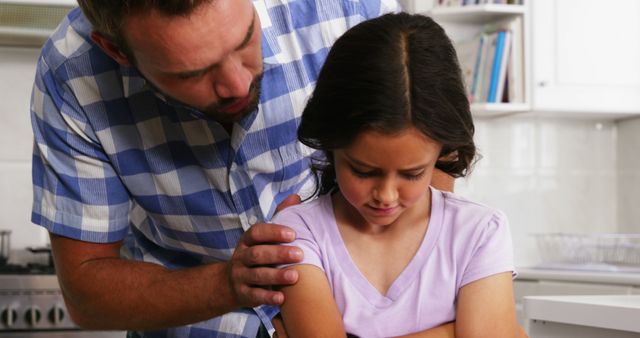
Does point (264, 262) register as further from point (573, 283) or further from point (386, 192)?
point (573, 283)

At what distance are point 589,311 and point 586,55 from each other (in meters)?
2.50

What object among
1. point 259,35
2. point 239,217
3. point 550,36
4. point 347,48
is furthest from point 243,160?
point 550,36

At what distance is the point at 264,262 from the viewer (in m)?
1.26

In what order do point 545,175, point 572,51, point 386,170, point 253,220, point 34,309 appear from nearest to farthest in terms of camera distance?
point 386,170
point 253,220
point 34,309
point 572,51
point 545,175

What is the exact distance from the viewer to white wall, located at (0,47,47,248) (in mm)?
3496

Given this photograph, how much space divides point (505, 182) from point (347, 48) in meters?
2.77

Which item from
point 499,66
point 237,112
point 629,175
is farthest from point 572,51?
point 237,112

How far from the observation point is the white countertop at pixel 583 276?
9.80ft

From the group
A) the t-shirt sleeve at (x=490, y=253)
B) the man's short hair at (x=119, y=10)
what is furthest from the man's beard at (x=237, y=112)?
the t-shirt sleeve at (x=490, y=253)

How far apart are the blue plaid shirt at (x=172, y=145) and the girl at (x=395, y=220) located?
12.1 inches

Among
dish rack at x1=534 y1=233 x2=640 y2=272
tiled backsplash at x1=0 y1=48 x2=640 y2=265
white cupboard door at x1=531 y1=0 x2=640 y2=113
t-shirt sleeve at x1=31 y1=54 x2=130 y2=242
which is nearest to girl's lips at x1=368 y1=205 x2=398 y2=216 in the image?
t-shirt sleeve at x1=31 y1=54 x2=130 y2=242

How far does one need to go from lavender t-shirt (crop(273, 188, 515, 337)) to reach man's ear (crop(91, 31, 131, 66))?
1.31 ft

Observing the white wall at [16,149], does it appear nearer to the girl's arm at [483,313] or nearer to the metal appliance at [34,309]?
the metal appliance at [34,309]

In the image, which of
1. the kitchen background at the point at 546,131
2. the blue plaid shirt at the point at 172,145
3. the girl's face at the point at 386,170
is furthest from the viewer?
the kitchen background at the point at 546,131
